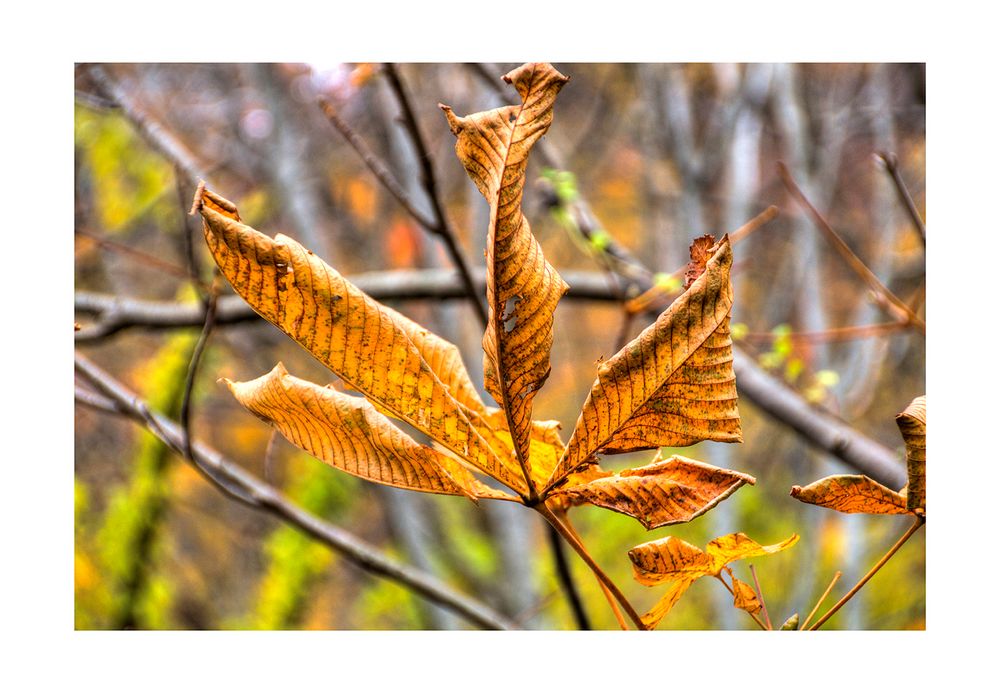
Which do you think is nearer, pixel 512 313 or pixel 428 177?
pixel 512 313

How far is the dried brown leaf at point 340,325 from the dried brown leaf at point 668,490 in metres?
0.05

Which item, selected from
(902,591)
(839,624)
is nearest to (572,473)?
(839,624)

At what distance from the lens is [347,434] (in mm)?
356

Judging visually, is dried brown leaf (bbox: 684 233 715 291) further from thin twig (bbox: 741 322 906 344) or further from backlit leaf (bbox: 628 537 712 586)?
thin twig (bbox: 741 322 906 344)

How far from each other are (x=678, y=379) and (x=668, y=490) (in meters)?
0.05

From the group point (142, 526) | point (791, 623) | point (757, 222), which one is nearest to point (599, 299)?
point (757, 222)

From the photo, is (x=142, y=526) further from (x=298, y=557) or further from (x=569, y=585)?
(x=569, y=585)

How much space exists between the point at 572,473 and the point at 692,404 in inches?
2.8

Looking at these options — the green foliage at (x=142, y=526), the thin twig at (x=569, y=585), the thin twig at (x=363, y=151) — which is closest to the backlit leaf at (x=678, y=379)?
the thin twig at (x=569, y=585)

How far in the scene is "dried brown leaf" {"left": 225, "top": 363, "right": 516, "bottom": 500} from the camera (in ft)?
1.15

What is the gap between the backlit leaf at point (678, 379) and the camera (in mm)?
335

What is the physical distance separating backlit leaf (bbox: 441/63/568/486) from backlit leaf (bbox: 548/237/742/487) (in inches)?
1.4

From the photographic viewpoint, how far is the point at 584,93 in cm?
254
